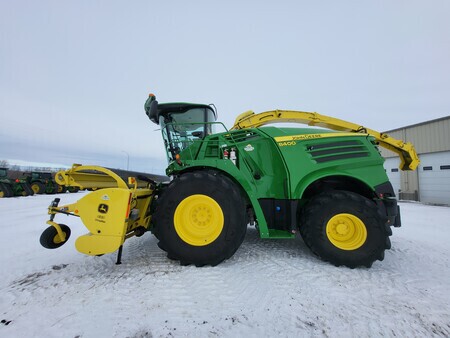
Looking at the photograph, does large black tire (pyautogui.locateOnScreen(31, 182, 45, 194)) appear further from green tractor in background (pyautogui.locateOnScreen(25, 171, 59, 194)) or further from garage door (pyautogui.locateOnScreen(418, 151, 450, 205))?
A: garage door (pyautogui.locateOnScreen(418, 151, 450, 205))

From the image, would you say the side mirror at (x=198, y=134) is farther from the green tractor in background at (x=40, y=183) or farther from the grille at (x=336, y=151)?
the green tractor in background at (x=40, y=183)

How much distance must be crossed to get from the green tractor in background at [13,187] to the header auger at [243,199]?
15.6m

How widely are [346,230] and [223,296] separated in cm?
175

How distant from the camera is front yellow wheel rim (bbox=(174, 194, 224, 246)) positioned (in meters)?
2.56

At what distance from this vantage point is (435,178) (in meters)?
10.8

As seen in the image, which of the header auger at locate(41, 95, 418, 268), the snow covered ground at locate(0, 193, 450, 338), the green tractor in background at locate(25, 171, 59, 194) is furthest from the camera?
the green tractor in background at locate(25, 171, 59, 194)

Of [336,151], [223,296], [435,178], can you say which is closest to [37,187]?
[223,296]

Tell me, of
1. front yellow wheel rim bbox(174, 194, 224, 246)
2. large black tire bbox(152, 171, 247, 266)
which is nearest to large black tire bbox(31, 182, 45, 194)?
large black tire bbox(152, 171, 247, 266)

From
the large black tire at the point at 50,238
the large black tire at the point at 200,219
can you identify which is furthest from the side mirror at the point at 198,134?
the large black tire at the point at 50,238

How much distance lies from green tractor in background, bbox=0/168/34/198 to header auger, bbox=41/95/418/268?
1563 cm

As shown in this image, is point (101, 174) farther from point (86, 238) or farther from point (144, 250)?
point (144, 250)

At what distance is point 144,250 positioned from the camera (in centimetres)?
310

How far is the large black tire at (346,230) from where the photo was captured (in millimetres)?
2529

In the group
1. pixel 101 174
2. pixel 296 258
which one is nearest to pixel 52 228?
pixel 101 174
